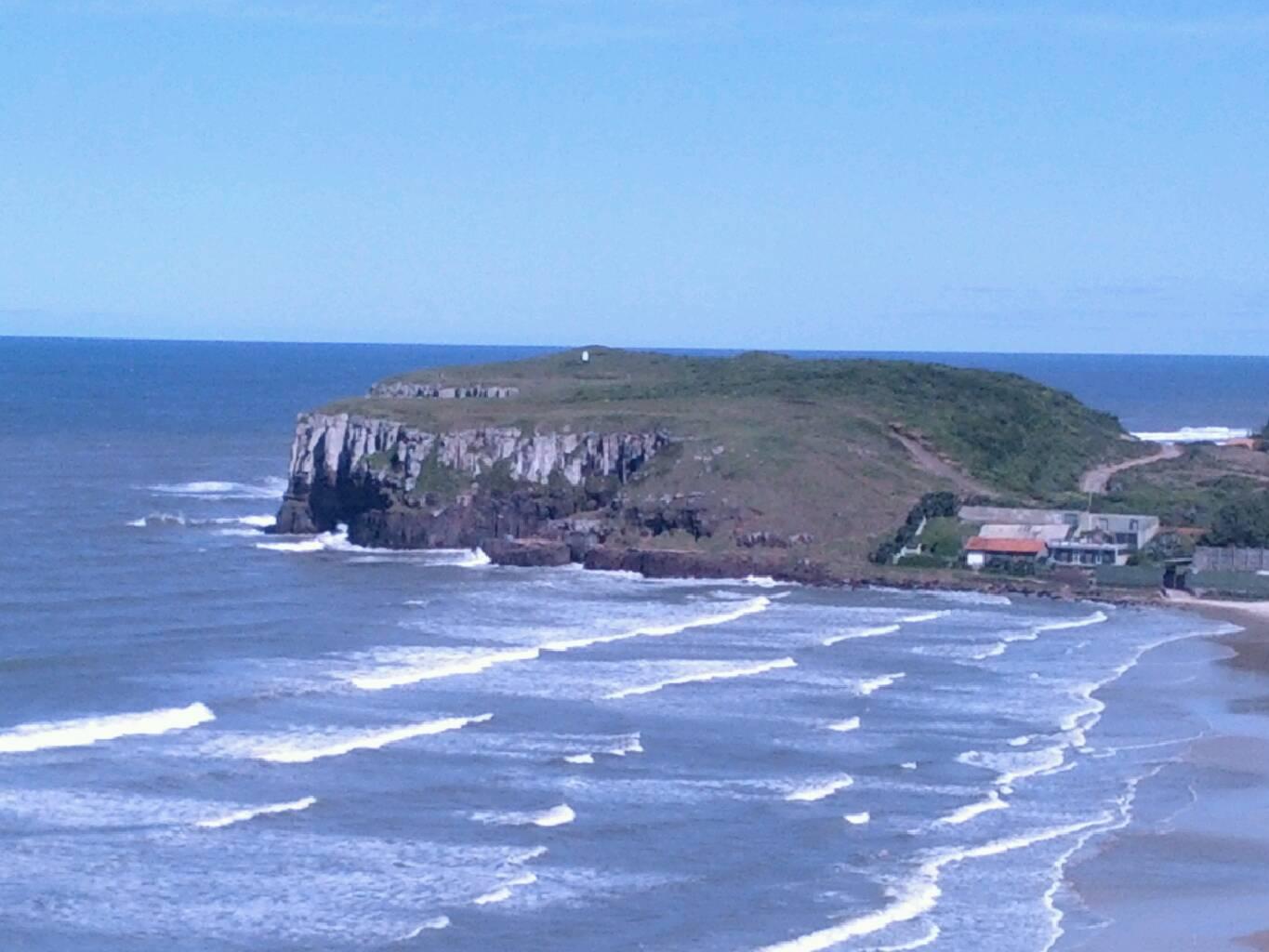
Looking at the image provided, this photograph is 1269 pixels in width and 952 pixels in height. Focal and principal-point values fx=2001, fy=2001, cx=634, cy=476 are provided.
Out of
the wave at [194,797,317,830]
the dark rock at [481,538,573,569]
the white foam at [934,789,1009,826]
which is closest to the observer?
the wave at [194,797,317,830]

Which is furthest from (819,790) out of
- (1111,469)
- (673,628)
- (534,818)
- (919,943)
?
(1111,469)

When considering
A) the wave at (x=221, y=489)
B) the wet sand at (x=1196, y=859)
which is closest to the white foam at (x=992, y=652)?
the wet sand at (x=1196, y=859)

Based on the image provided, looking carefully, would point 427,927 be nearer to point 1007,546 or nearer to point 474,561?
point 1007,546

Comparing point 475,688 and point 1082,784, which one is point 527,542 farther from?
point 1082,784

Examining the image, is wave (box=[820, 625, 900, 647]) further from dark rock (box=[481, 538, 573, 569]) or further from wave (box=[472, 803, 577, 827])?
wave (box=[472, 803, 577, 827])

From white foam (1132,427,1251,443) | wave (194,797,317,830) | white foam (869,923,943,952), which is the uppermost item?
white foam (1132,427,1251,443)

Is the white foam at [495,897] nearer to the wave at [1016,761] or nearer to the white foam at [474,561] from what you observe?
the wave at [1016,761]

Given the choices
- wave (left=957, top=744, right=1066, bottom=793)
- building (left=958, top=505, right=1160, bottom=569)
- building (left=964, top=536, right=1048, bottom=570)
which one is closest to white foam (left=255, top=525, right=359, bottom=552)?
building (left=964, top=536, right=1048, bottom=570)

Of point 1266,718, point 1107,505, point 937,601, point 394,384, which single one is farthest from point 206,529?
point 1266,718
